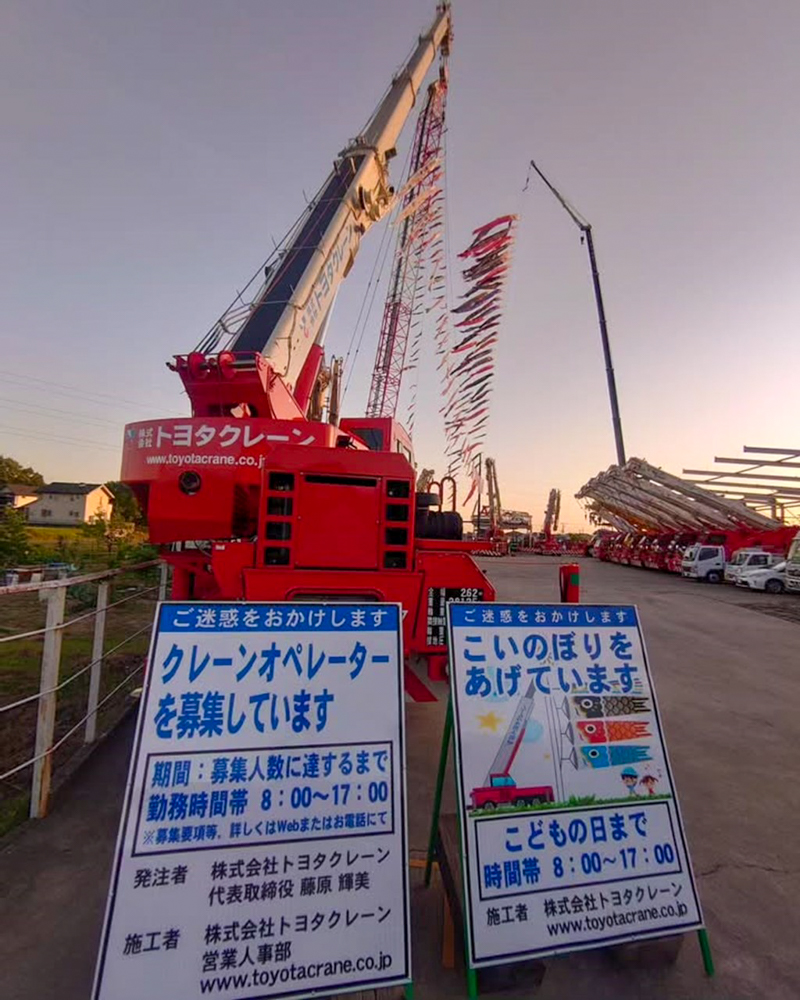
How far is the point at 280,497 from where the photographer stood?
13.4 ft

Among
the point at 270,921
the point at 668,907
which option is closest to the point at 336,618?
the point at 270,921

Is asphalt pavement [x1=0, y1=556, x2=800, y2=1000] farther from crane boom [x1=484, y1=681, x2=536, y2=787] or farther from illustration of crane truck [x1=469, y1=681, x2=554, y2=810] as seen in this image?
crane boom [x1=484, y1=681, x2=536, y2=787]

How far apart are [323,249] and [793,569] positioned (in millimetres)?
22355

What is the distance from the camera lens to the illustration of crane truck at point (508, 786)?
2.26m

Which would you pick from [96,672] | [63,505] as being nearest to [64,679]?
[96,672]

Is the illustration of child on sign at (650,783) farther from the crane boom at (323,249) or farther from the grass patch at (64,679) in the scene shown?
→ the crane boom at (323,249)

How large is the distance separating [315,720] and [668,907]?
1.78 m

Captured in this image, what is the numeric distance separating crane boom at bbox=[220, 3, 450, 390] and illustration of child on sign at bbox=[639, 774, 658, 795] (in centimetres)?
531

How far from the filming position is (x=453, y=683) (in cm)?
244

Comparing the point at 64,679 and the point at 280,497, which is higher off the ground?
the point at 280,497

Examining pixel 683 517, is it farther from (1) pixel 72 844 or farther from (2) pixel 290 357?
(1) pixel 72 844

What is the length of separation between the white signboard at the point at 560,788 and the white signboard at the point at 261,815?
36 cm

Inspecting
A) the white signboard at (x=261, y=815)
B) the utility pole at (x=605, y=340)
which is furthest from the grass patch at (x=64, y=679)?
the utility pole at (x=605, y=340)

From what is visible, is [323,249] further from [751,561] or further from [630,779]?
[751,561]
